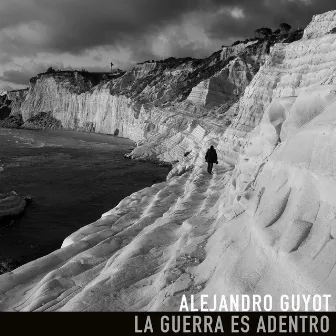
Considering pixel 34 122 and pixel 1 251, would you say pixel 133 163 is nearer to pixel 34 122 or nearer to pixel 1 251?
pixel 1 251

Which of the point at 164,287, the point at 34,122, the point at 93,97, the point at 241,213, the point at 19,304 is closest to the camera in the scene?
the point at 164,287

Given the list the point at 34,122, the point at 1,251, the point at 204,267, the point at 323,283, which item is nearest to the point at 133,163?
the point at 1,251

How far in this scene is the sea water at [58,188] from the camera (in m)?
12.9

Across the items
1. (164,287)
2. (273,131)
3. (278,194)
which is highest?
(273,131)

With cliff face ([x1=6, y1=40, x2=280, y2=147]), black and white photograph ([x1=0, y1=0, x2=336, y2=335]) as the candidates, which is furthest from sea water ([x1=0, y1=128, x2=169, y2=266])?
cliff face ([x1=6, y1=40, x2=280, y2=147])

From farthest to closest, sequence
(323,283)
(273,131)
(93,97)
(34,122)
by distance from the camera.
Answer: (34,122) < (93,97) < (273,131) < (323,283)

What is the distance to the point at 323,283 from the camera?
4070 mm

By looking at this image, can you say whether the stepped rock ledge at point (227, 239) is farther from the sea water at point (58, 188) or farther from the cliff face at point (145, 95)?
the cliff face at point (145, 95)

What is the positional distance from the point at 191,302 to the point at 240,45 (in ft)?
201

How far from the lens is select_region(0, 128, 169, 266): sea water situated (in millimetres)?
12883

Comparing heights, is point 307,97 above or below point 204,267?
above

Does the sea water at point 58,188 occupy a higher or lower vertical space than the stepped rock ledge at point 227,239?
lower

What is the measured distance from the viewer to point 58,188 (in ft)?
69.4

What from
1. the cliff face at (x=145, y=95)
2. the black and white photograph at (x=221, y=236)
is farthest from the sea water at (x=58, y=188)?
the cliff face at (x=145, y=95)
